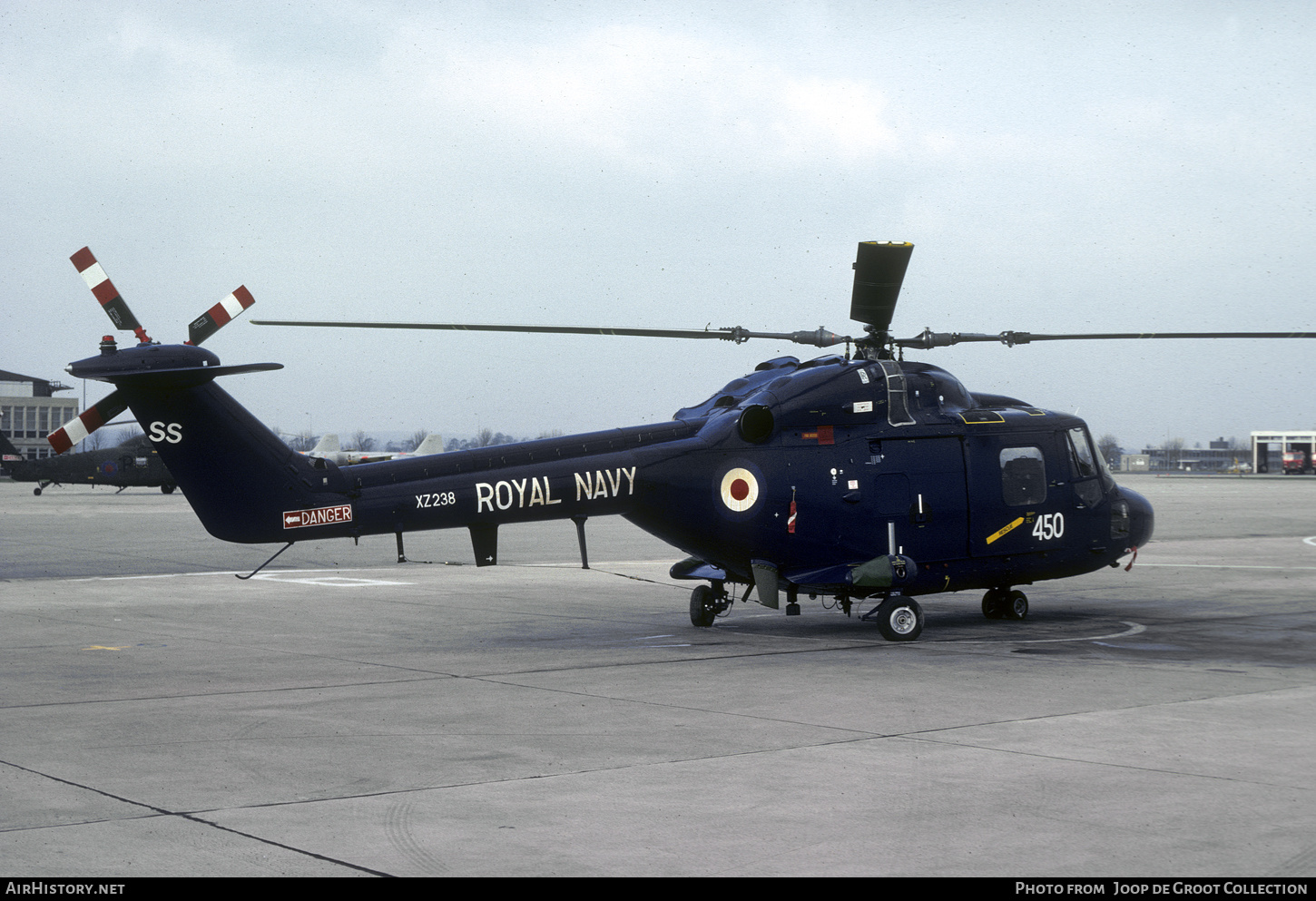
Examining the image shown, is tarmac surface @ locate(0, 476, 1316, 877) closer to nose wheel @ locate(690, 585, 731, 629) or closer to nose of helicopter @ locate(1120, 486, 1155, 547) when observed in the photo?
nose wheel @ locate(690, 585, 731, 629)

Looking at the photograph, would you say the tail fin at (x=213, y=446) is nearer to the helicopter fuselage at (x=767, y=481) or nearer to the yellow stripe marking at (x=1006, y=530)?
the helicopter fuselage at (x=767, y=481)

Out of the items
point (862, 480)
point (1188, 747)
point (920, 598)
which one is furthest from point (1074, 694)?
point (920, 598)

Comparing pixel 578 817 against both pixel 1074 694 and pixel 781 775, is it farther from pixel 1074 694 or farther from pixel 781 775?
pixel 1074 694

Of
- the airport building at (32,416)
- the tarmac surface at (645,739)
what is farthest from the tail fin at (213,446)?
the airport building at (32,416)

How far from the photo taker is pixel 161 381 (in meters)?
13.3

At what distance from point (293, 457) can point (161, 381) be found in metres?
1.65

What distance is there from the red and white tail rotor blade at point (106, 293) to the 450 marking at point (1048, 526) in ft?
38.2

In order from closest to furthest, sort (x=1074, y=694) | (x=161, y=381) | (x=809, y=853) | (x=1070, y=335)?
(x=809, y=853), (x=1074, y=694), (x=161, y=381), (x=1070, y=335)

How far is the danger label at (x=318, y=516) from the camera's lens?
45.8 ft

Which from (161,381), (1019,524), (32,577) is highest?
(161,381)

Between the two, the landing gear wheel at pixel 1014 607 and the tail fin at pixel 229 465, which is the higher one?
the tail fin at pixel 229 465

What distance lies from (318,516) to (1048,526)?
983 cm

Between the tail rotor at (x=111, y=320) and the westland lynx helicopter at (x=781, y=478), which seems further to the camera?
the westland lynx helicopter at (x=781, y=478)

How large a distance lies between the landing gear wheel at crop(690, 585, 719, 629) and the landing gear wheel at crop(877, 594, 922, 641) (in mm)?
2507
